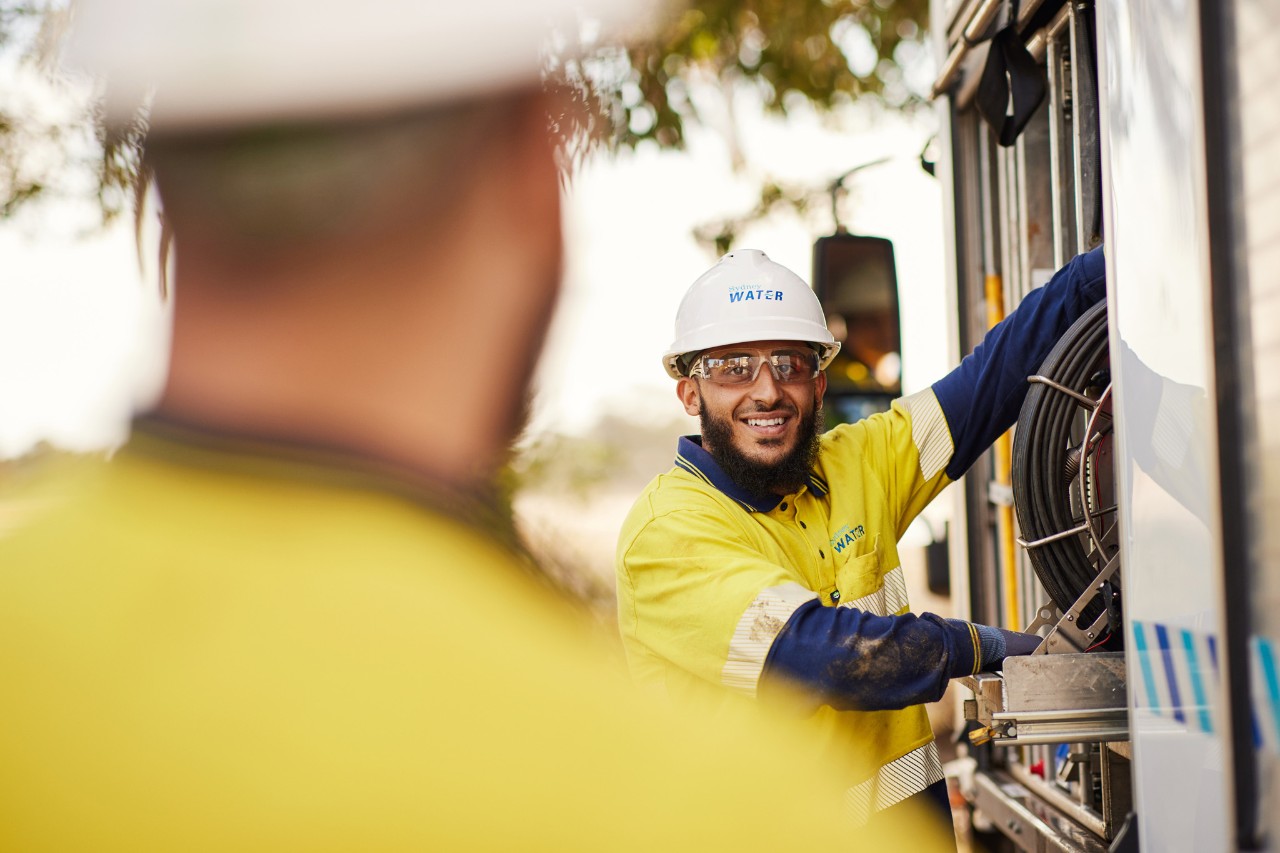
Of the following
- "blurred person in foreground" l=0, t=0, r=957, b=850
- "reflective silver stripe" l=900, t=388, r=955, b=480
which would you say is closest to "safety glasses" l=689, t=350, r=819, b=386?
"reflective silver stripe" l=900, t=388, r=955, b=480

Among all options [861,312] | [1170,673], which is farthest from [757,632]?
[861,312]

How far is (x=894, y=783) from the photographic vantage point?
2.80 metres

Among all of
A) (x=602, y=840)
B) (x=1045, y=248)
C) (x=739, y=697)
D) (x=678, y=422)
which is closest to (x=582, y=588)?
(x=602, y=840)

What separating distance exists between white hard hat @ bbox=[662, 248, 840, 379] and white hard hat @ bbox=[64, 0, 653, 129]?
6.87 ft

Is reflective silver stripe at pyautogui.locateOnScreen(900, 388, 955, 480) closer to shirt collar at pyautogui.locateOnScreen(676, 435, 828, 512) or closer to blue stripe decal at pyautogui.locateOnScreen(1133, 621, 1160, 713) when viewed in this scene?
shirt collar at pyautogui.locateOnScreen(676, 435, 828, 512)

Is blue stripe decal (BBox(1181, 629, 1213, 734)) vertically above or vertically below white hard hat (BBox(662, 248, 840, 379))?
below

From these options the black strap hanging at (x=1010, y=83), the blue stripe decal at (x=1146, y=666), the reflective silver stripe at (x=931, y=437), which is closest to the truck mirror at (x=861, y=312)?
the black strap hanging at (x=1010, y=83)

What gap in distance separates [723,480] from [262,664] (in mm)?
2101

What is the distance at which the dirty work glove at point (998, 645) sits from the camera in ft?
7.83

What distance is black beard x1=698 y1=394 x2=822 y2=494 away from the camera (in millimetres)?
2959

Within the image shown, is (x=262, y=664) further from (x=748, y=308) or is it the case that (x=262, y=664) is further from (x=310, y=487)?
(x=748, y=308)

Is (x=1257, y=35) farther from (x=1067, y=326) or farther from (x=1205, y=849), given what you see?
(x=1067, y=326)

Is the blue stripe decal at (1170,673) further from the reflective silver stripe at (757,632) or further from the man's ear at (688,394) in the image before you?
the man's ear at (688,394)

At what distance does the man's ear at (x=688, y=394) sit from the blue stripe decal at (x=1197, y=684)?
1791 millimetres
